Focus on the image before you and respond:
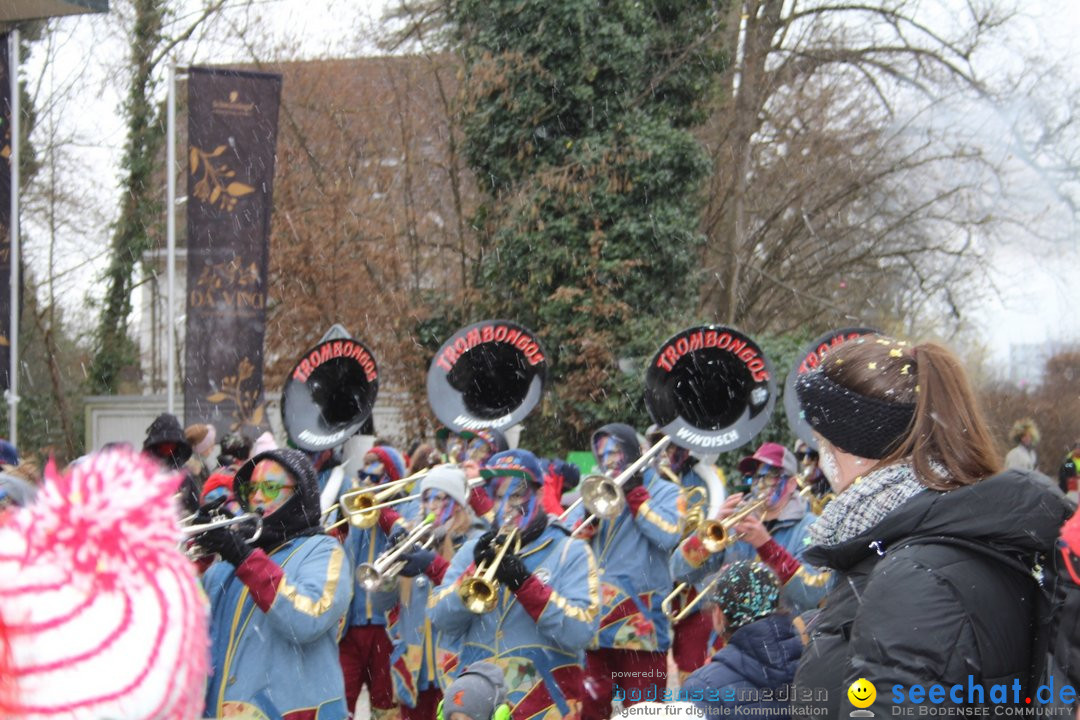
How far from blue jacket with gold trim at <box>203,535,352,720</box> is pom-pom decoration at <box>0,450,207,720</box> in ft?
9.87

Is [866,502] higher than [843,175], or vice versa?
[843,175]

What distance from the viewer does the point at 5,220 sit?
12.1 meters

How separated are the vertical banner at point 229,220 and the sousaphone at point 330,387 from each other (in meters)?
2.23

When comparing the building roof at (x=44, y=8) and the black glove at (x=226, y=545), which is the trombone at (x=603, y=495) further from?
the building roof at (x=44, y=8)

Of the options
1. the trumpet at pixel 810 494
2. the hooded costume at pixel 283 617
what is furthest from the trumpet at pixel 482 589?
the trumpet at pixel 810 494

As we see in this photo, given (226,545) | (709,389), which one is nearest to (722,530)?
(709,389)

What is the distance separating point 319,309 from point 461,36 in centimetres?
450

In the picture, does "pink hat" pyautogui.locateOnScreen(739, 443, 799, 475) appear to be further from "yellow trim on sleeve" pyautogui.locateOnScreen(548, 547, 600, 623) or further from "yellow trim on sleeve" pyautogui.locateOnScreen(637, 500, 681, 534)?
"yellow trim on sleeve" pyautogui.locateOnScreen(548, 547, 600, 623)

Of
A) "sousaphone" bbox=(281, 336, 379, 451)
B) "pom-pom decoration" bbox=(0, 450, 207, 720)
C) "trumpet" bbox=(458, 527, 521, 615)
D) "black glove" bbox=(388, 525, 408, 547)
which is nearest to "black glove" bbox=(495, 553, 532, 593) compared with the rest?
"trumpet" bbox=(458, 527, 521, 615)

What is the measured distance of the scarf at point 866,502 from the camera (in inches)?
100

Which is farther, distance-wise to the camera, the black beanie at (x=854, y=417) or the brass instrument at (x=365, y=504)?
the brass instrument at (x=365, y=504)

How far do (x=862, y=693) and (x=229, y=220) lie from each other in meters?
10.3

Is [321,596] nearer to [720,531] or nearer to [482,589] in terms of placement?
[482,589]

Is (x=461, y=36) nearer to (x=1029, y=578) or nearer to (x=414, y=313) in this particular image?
(x=414, y=313)
